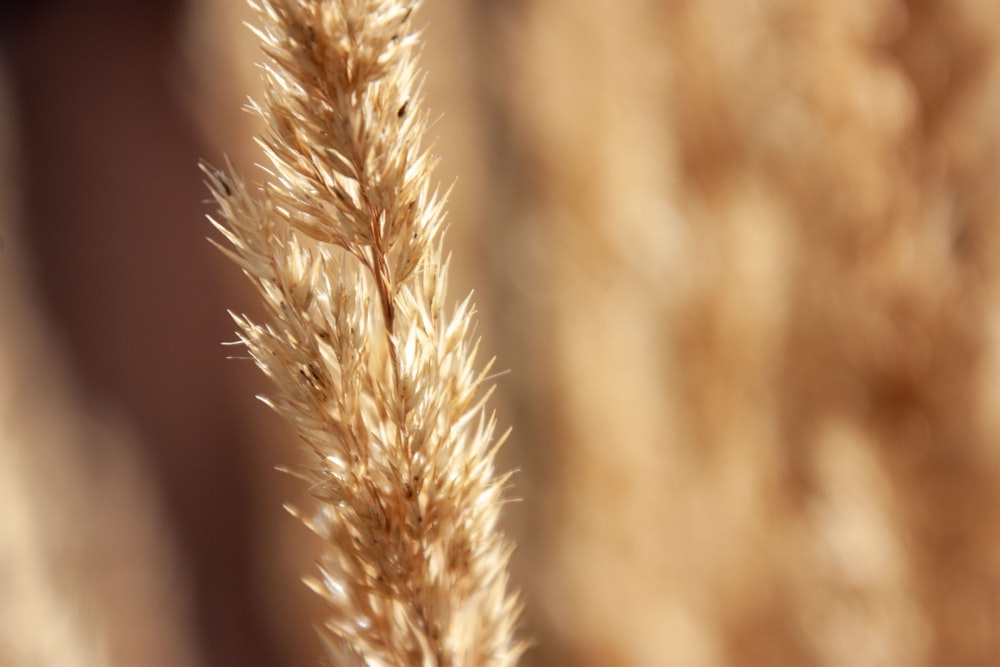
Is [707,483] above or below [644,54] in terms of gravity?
below

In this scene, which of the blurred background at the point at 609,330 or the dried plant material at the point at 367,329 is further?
the blurred background at the point at 609,330

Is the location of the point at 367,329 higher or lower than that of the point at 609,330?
higher

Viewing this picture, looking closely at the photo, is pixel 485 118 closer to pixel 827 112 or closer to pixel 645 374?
A: pixel 645 374

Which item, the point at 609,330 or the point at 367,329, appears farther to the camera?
the point at 609,330

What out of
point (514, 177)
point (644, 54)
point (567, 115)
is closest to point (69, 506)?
point (514, 177)

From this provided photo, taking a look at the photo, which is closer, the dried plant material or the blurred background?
the dried plant material
